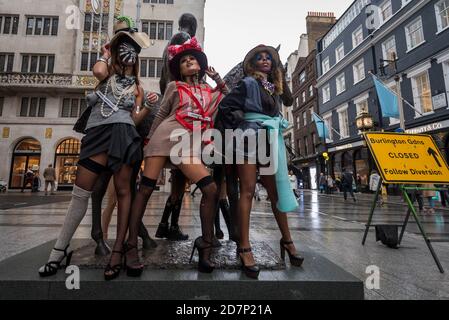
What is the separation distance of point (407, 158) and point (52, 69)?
26.0 metres

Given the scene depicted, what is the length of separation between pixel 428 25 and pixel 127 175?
2020cm

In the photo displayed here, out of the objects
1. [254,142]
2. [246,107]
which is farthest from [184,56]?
[254,142]

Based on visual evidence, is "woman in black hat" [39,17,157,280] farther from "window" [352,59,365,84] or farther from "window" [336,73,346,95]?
"window" [336,73,346,95]

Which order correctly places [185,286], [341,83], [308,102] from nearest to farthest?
[185,286], [341,83], [308,102]

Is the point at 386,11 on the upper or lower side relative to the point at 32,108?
upper

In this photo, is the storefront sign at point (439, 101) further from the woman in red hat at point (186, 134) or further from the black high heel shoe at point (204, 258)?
the black high heel shoe at point (204, 258)

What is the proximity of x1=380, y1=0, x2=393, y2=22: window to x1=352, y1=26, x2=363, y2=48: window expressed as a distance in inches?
86.5

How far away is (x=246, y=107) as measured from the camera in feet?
7.22

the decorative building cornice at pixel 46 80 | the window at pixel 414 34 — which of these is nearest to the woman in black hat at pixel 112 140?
the window at pixel 414 34

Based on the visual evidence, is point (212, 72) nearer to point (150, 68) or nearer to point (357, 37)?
point (150, 68)

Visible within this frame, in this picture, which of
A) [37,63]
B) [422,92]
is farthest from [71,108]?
[422,92]

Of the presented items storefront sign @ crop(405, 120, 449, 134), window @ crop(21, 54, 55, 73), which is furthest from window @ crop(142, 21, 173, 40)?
storefront sign @ crop(405, 120, 449, 134)

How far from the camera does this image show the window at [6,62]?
21.2 m

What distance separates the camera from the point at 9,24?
2188 cm
